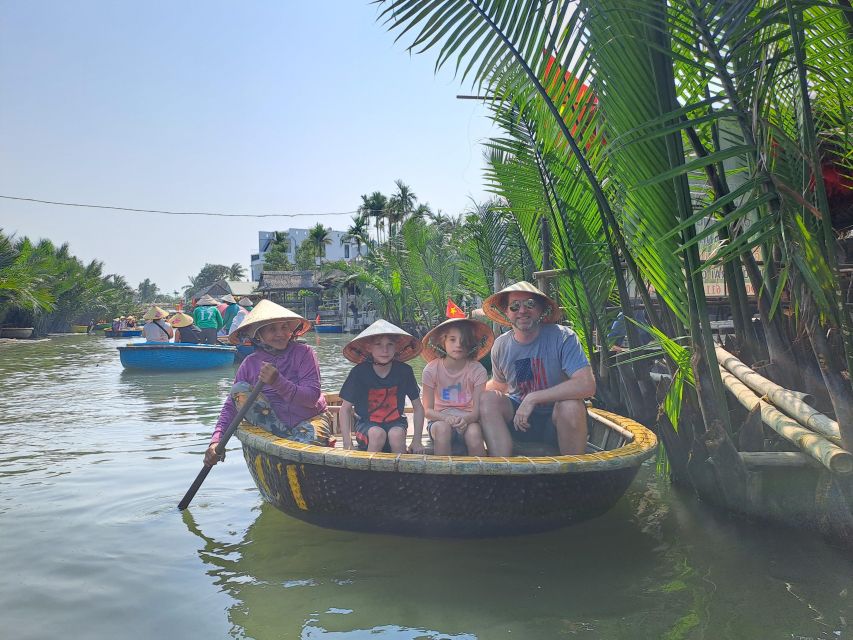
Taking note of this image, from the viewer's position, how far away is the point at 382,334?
426 cm

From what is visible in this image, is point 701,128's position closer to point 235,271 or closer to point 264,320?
point 264,320

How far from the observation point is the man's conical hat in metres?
4.30

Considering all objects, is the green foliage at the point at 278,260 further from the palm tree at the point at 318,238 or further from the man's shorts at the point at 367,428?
the man's shorts at the point at 367,428

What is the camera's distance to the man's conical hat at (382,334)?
430 cm

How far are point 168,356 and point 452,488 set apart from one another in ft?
37.7

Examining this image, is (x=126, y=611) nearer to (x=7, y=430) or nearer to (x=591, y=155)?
(x=591, y=155)

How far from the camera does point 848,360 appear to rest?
2928mm

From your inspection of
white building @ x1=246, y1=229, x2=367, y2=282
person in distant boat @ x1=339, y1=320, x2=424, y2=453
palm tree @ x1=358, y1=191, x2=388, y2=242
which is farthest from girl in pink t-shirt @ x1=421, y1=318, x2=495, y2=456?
white building @ x1=246, y1=229, x2=367, y2=282

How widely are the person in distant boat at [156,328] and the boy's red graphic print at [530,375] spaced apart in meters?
11.9

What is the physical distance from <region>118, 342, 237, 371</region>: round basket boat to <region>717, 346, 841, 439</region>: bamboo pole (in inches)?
445

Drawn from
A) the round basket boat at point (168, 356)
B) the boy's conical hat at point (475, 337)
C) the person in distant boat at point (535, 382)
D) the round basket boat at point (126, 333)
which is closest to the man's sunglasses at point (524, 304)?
the person in distant boat at point (535, 382)

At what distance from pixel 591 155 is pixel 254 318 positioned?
7.95 feet

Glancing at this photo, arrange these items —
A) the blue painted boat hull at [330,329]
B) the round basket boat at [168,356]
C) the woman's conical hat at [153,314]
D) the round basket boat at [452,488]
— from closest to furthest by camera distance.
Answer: the round basket boat at [452,488] → the round basket boat at [168,356] → the woman's conical hat at [153,314] → the blue painted boat hull at [330,329]

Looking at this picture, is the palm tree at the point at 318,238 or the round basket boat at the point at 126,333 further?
the palm tree at the point at 318,238
